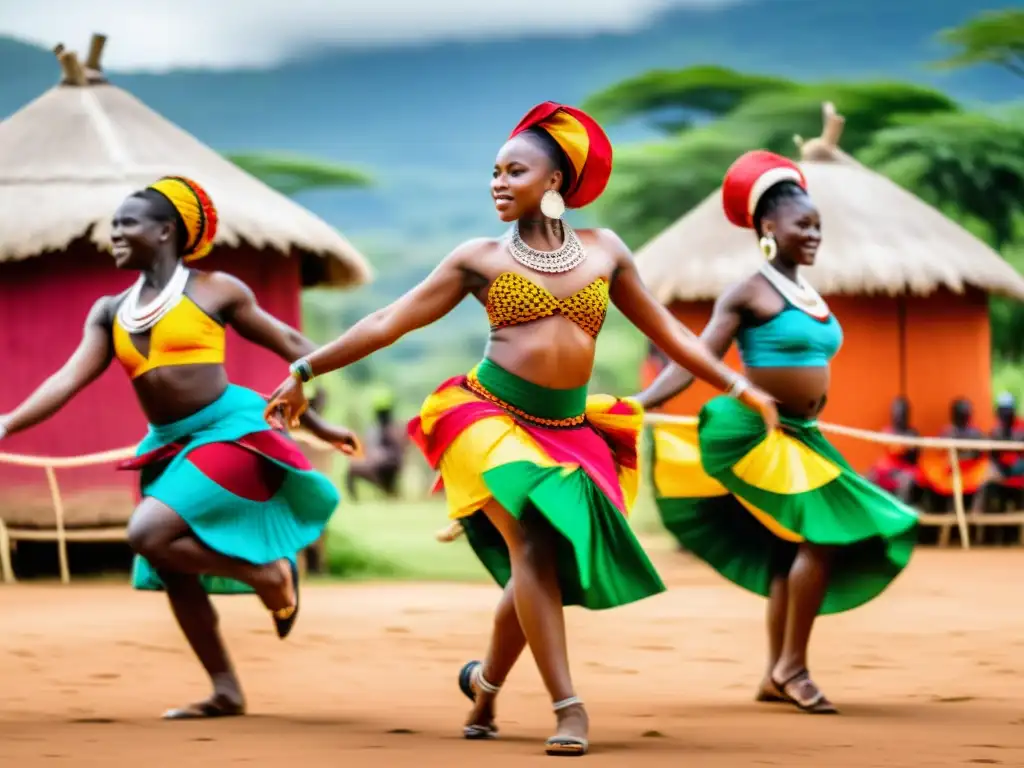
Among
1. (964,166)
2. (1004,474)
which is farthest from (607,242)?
(964,166)

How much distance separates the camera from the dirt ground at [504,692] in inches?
195

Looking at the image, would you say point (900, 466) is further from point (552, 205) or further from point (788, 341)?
point (552, 205)

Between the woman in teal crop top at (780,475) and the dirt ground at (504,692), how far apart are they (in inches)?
16.0

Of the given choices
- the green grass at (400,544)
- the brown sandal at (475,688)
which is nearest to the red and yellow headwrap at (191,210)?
the brown sandal at (475,688)

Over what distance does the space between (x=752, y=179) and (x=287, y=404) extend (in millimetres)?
2110

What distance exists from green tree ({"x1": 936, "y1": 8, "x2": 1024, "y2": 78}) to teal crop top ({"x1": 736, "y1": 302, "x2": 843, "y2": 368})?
83.3 ft

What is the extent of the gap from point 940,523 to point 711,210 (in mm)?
3109

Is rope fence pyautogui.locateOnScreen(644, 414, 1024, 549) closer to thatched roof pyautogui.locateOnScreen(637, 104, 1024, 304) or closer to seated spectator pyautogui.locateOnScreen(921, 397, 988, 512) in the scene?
seated spectator pyautogui.locateOnScreen(921, 397, 988, 512)

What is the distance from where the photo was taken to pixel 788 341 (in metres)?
6.35

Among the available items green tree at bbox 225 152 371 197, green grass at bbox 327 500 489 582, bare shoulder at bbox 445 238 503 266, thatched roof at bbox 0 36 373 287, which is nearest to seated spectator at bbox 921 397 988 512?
green grass at bbox 327 500 489 582

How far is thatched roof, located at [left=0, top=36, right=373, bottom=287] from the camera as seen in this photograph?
11.7 m

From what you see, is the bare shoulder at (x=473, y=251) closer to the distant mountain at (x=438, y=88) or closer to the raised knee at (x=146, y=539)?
the raised knee at (x=146, y=539)

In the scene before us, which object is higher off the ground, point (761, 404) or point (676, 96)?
point (676, 96)

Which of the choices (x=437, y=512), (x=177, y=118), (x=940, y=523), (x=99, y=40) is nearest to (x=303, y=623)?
(x=99, y=40)
